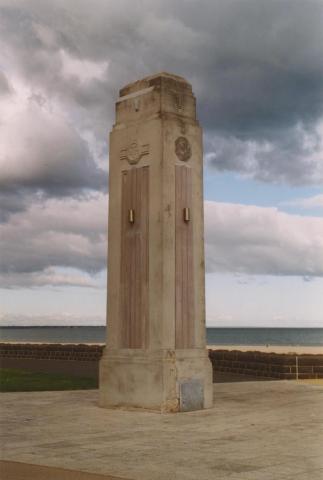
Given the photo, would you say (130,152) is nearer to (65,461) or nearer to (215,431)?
(215,431)

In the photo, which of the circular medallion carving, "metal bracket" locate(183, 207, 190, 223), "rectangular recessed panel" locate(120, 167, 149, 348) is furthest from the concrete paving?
the circular medallion carving

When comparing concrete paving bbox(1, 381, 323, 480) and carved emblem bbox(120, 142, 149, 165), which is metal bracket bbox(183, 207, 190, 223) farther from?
concrete paving bbox(1, 381, 323, 480)

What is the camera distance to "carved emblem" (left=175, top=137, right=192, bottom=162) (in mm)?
11547

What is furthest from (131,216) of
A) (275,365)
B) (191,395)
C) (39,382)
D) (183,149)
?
(275,365)

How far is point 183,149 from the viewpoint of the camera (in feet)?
38.2

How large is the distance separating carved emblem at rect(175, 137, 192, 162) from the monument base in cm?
A: 345

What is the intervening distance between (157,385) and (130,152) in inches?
→ 166

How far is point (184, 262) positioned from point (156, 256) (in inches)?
23.8

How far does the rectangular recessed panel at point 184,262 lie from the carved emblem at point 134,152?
67cm

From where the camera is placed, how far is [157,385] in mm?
10703

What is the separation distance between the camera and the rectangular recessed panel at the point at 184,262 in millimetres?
11219

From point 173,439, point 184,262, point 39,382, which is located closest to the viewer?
point 173,439

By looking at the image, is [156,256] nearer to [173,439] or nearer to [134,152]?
[134,152]

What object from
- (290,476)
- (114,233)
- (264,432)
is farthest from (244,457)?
(114,233)
